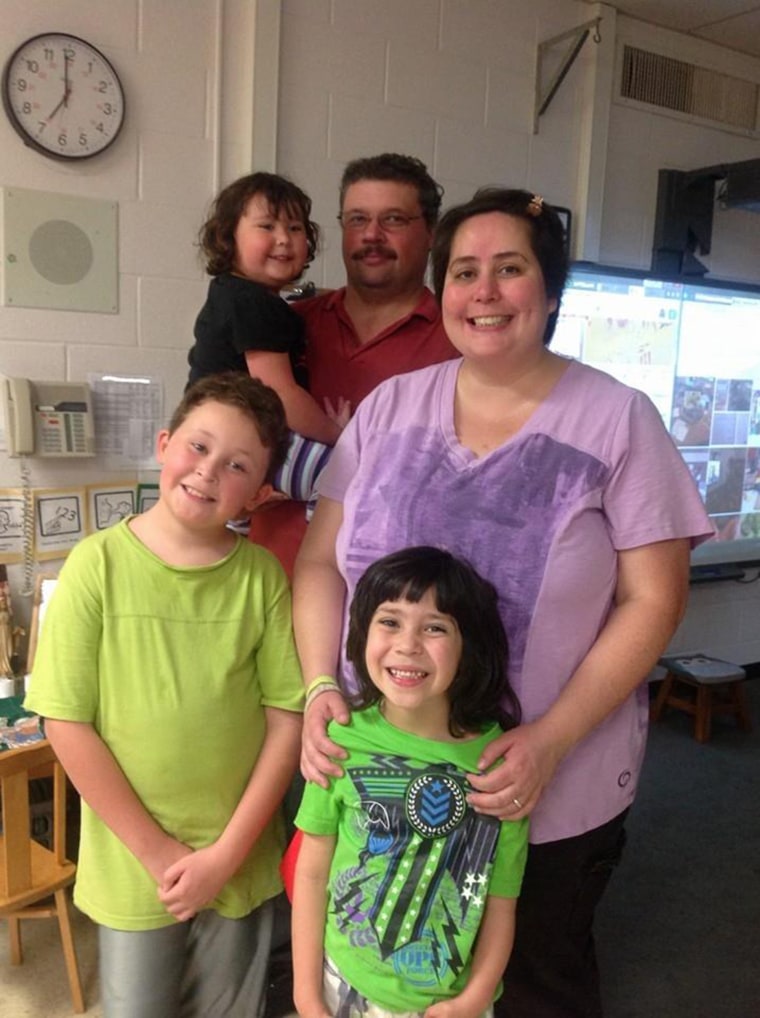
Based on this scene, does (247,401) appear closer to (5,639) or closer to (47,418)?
(47,418)

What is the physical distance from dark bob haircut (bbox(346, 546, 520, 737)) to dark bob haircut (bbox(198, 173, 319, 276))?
877mm

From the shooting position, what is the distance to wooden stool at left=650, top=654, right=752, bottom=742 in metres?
3.65

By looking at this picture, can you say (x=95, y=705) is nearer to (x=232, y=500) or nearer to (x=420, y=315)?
(x=232, y=500)

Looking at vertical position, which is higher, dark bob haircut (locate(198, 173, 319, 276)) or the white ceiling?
the white ceiling

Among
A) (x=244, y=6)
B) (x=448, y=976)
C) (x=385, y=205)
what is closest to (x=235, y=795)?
(x=448, y=976)

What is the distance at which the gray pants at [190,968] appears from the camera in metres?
1.34

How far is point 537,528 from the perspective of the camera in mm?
1240

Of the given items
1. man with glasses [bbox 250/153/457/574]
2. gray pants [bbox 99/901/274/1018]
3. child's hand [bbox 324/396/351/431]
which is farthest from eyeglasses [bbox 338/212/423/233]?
gray pants [bbox 99/901/274/1018]

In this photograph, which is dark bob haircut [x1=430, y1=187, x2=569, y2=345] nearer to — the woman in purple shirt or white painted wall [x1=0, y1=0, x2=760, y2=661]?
the woman in purple shirt

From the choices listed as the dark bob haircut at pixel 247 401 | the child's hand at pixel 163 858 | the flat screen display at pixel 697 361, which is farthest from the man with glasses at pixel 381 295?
the flat screen display at pixel 697 361

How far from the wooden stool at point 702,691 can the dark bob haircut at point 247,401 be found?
9.05 ft

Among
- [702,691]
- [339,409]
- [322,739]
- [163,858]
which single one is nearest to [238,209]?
[339,409]

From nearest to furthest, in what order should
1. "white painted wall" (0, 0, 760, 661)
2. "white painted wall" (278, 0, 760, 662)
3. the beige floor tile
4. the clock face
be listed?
1. the beige floor tile
2. the clock face
3. "white painted wall" (0, 0, 760, 661)
4. "white painted wall" (278, 0, 760, 662)

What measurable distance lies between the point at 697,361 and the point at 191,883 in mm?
3333
